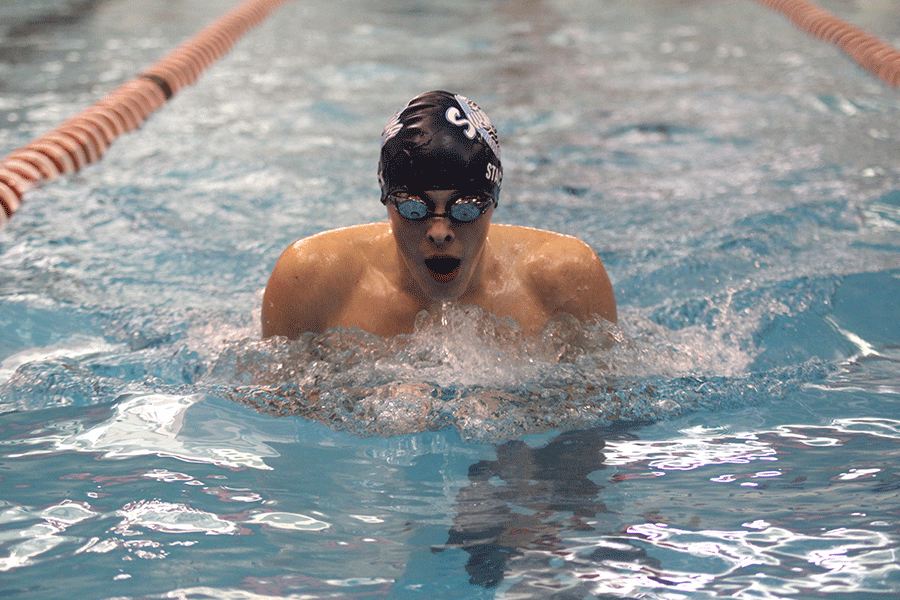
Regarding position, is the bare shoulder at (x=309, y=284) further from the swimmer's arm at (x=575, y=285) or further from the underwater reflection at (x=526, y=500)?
the underwater reflection at (x=526, y=500)

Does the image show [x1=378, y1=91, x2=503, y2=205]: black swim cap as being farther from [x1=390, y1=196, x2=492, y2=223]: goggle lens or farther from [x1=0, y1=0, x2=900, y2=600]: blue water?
[x1=0, y1=0, x2=900, y2=600]: blue water

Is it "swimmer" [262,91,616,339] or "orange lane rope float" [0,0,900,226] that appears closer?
"swimmer" [262,91,616,339]

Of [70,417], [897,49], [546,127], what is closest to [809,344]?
[70,417]

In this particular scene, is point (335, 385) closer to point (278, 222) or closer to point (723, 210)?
point (278, 222)

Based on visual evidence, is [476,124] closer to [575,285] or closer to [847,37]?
[575,285]

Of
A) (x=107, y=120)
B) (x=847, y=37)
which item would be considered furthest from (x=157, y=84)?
(x=847, y=37)

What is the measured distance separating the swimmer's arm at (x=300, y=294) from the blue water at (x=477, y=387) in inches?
2.3

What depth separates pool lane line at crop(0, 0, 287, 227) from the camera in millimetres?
4875

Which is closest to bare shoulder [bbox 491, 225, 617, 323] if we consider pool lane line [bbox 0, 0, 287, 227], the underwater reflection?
the underwater reflection

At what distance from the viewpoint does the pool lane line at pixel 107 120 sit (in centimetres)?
488

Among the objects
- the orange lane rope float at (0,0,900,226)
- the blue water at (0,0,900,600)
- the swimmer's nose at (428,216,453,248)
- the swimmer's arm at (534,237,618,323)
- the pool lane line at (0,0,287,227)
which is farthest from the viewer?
the orange lane rope float at (0,0,900,226)

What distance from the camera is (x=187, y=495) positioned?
221cm

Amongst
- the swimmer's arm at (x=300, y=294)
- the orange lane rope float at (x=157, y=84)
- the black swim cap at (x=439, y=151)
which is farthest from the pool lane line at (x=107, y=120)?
the black swim cap at (x=439, y=151)

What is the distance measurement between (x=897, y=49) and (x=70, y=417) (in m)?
7.55
